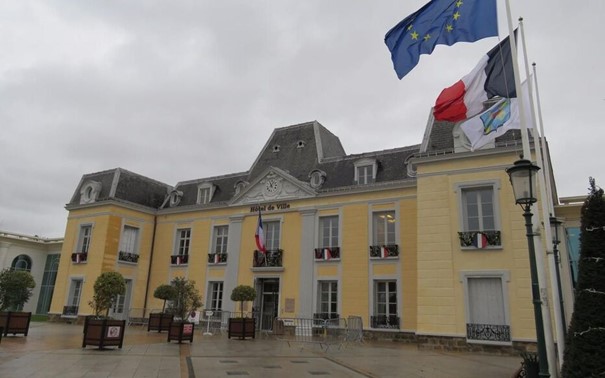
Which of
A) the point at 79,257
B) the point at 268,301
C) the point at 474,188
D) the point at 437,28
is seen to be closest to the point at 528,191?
the point at 437,28

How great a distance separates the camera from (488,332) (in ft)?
48.5

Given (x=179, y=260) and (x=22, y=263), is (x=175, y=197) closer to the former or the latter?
(x=179, y=260)

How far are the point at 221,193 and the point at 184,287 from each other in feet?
32.6

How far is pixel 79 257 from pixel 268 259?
11816 millimetres

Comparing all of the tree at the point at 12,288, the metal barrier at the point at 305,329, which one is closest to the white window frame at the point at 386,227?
the metal barrier at the point at 305,329

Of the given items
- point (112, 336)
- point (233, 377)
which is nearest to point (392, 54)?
point (233, 377)

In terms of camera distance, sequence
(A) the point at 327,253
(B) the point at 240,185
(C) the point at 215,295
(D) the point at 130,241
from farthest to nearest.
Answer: (D) the point at 130,241, (B) the point at 240,185, (C) the point at 215,295, (A) the point at 327,253

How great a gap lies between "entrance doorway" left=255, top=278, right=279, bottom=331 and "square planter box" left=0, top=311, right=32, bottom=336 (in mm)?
10766

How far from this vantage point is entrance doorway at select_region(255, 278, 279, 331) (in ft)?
73.5

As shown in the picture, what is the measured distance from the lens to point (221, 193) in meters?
27.2

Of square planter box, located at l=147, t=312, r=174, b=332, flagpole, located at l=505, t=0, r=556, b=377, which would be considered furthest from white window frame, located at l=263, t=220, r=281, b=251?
flagpole, located at l=505, t=0, r=556, b=377

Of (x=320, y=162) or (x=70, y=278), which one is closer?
(x=320, y=162)

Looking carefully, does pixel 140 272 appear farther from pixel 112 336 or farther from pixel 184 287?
pixel 112 336

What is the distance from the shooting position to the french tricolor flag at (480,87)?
9.66m
